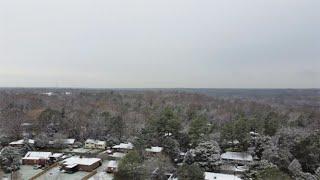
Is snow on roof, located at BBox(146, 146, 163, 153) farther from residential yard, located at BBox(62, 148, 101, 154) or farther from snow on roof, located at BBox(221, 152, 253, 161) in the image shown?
residential yard, located at BBox(62, 148, 101, 154)

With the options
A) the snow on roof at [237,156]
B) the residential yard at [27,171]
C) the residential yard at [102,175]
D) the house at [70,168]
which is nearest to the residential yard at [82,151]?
the residential yard at [102,175]

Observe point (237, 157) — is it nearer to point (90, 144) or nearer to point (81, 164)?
point (81, 164)

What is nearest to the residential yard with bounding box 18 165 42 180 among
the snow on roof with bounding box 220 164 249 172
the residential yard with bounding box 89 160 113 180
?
the residential yard with bounding box 89 160 113 180

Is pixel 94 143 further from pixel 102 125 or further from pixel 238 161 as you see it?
pixel 238 161

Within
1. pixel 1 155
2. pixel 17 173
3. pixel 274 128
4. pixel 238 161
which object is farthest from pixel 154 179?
pixel 274 128

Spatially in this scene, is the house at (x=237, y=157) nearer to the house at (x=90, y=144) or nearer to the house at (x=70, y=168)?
the house at (x=70, y=168)

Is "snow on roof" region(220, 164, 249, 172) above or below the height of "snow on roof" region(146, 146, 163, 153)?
below
